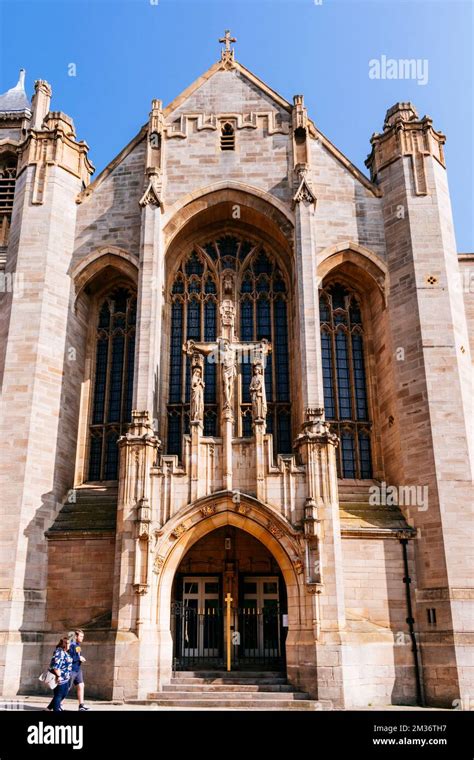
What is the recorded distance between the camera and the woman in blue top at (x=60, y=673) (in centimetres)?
1113

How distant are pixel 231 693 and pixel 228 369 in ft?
23.7

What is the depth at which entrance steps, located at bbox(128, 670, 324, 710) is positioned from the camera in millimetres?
13344

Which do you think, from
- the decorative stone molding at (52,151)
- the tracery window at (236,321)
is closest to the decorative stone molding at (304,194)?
the tracery window at (236,321)

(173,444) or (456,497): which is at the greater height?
(173,444)

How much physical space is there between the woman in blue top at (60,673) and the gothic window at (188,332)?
26.3 ft

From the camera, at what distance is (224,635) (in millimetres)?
16719

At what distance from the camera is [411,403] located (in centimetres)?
1741

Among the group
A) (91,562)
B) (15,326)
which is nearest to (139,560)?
(91,562)

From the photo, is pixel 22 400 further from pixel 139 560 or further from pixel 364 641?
pixel 364 641

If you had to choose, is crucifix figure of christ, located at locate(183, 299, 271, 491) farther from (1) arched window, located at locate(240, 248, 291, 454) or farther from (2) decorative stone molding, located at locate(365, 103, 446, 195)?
(2) decorative stone molding, located at locate(365, 103, 446, 195)

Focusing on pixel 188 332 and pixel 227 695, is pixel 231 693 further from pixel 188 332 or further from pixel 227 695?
pixel 188 332

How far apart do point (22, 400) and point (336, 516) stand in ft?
27.9

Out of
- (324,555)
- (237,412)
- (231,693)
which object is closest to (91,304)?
(237,412)
